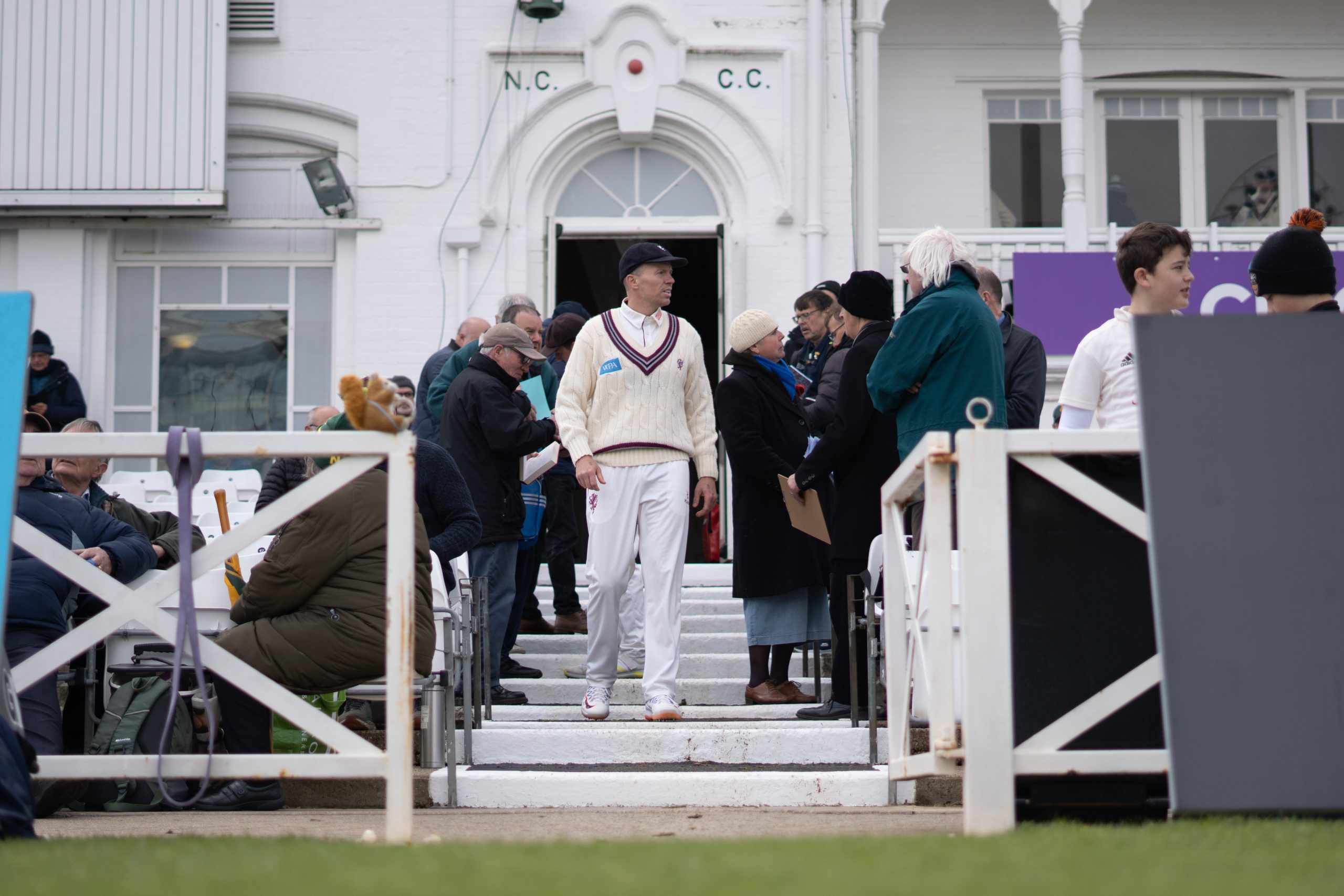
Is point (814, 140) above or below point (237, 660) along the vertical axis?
above

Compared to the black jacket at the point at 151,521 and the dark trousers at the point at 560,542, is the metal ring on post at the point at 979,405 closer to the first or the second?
the black jacket at the point at 151,521

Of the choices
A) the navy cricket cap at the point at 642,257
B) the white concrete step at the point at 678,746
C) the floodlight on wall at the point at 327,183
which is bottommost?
the white concrete step at the point at 678,746

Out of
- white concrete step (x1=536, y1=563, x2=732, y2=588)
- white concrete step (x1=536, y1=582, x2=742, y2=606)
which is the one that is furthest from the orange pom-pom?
white concrete step (x1=536, y1=563, x2=732, y2=588)

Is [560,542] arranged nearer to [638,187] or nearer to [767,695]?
[767,695]

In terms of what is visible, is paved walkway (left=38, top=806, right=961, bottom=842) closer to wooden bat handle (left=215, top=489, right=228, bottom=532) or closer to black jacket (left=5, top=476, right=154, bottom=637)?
black jacket (left=5, top=476, right=154, bottom=637)

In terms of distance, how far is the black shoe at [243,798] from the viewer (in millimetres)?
5074

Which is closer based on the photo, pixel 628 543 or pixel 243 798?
pixel 243 798

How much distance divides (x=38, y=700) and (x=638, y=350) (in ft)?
8.81

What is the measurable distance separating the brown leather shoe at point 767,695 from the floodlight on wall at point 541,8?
22.3 feet

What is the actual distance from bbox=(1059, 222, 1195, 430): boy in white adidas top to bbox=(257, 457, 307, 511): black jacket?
333cm

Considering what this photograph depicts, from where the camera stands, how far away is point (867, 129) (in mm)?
12227

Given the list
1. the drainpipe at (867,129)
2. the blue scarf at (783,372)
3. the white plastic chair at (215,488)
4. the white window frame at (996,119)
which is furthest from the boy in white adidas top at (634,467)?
the white window frame at (996,119)

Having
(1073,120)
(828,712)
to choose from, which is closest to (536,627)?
(828,712)

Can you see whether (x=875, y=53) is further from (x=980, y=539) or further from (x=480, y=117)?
(x=980, y=539)
